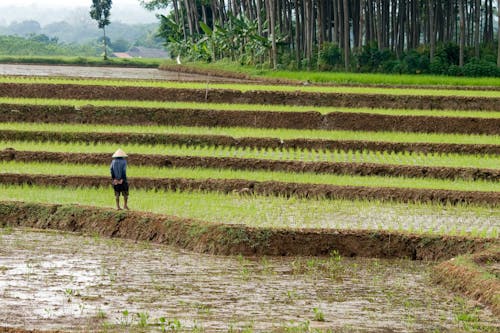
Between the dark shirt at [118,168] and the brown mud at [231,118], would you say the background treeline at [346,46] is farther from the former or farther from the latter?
the dark shirt at [118,168]

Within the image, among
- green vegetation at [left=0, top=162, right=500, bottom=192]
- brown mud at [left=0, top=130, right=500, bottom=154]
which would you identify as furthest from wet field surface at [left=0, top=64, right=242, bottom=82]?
green vegetation at [left=0, top=162, right=500, bottom=192]

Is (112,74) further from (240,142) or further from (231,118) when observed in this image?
(240,142)

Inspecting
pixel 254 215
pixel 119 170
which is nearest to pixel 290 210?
pixel 254 215

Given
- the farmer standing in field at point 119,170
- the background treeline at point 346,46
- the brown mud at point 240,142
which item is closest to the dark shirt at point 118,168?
the farmer standing in field at point 119,170

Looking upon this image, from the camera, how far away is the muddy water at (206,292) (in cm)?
706

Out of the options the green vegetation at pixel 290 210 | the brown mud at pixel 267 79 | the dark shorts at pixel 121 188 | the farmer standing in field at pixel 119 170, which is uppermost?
the farmer standing in field at pixel 119 170

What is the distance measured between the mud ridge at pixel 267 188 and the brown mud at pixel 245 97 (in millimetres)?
8340

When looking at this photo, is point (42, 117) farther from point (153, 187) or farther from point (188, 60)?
point (188, 60)

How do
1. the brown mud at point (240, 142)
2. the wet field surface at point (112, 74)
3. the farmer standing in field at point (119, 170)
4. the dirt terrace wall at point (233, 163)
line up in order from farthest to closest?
the wet field surface at point (112, 74), the brown mud at point (240, 142), the dirt terrace wall at point (233, 163), the farmer standing in field at point (119, 170)

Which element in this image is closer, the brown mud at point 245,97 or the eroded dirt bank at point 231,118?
the eroded dirt bank at point 231,118

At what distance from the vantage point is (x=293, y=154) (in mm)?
16219

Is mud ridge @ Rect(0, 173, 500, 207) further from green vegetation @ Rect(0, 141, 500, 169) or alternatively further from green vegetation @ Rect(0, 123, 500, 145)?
green vegetation @ Rect(0, 123, 500, 145)

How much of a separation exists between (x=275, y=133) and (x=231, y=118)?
148 cm

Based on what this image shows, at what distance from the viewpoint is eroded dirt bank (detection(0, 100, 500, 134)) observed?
18.8 meters
